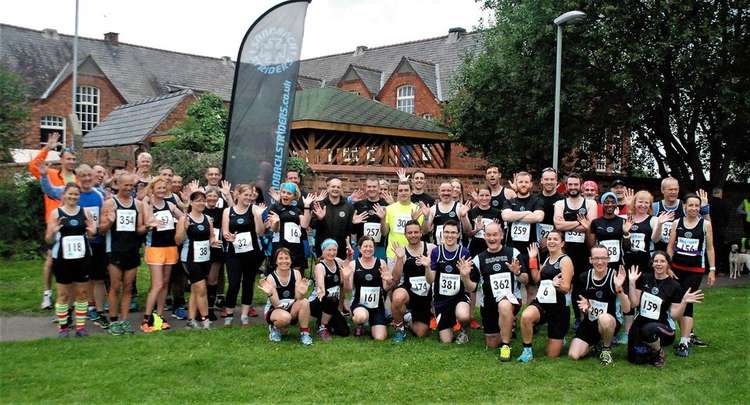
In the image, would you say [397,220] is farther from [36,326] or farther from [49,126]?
[49,126]

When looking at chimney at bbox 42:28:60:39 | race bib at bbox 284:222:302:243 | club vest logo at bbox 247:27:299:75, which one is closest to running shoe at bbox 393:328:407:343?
race bib at bbox 284:222:302:243

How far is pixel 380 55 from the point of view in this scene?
43.4 m

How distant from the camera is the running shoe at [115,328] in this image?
738 centimetres

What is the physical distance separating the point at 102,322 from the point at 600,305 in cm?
560

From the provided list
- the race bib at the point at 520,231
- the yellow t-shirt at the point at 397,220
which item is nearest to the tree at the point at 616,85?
the race bib at the point at 520,231

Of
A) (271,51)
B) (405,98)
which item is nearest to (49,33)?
(405,98)

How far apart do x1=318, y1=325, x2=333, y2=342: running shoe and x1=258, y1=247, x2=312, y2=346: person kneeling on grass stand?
0.66 feet

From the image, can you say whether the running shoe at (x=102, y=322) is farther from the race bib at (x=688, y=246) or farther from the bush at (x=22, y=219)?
the race bib at (x=688, y=246)

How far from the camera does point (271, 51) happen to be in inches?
421

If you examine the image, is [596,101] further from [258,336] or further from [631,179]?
[258,336]

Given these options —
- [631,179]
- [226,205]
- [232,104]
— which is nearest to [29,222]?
[232,104]

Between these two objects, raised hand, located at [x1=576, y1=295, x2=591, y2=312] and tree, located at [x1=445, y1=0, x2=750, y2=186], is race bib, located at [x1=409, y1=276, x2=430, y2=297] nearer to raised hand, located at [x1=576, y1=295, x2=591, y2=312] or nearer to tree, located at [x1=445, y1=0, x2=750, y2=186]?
raised hand, located at [x1=576, y1=295, x2=591, y2=312]

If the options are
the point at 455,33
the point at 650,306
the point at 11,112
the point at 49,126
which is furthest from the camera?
the point at 455,33

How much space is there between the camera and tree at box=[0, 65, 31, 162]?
47.4 feet
